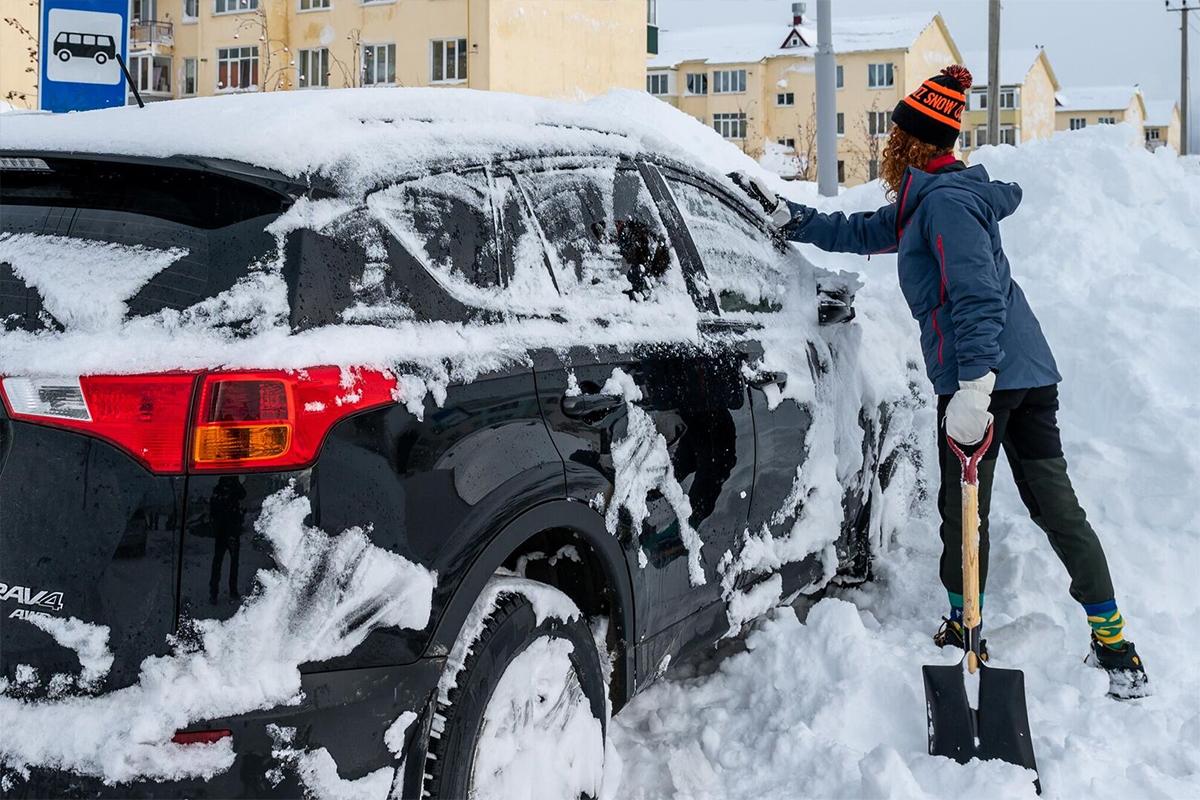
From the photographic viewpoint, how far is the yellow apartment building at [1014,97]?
77.1 m

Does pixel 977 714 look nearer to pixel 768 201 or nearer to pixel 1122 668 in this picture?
pixel 1122 668

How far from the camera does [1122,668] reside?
396 cm

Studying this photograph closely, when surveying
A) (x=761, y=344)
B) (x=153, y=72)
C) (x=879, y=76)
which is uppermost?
(x=879, y=76)

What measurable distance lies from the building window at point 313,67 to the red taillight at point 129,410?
38.3 m

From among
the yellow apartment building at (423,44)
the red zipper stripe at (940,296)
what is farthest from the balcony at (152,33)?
the red zipper stripe at (940,296)

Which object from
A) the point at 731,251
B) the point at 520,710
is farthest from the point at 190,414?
the point at 731,251

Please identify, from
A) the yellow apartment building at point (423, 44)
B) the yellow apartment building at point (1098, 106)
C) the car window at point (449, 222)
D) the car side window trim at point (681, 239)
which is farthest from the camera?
the yellow apartment building at point (1098, 106)

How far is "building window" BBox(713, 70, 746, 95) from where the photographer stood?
67562mm

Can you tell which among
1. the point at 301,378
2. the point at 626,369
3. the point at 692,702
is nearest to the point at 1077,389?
the point at 692,702

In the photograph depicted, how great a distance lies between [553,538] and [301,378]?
89 centimetres

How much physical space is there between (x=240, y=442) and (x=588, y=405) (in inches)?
37.3

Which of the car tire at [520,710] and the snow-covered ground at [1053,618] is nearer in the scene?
the car tire at [520,710]

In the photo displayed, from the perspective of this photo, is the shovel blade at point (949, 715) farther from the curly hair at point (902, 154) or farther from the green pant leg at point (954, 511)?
the curly hair at point (902, 154)

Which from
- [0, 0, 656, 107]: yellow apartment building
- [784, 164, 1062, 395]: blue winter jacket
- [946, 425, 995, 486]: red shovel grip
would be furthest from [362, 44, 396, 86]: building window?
[946, 425, 995, 486]: red shovel grip
